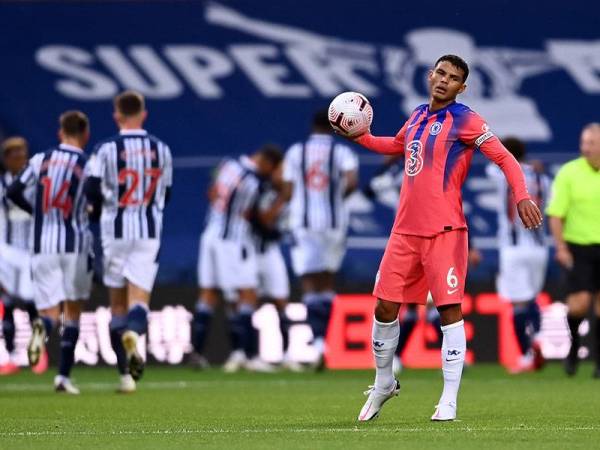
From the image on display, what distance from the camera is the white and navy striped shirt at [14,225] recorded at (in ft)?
54.0

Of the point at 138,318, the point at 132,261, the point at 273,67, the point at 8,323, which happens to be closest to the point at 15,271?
the point at 8,323

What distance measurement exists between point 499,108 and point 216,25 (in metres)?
3.92

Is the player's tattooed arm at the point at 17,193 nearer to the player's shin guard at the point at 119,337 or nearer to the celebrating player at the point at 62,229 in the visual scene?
the celebrating player at the point at 62,229

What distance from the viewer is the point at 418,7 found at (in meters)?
22.3

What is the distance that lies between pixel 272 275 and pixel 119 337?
5.27m

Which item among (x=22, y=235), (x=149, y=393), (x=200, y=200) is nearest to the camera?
(x=149, y=393)

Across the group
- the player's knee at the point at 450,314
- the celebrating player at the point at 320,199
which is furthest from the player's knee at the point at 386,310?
the celebrating player at the point at 320,199

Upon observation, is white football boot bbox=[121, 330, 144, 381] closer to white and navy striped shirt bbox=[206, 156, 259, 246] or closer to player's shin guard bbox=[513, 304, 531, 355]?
player's shin guard bbox=[513, 304, 531, 355]

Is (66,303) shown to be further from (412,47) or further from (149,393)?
(412,47)

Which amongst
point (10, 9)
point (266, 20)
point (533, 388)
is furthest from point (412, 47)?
point (533, 388)

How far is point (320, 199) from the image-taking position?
16.9 metres

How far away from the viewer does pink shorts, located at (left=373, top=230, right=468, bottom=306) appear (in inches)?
359

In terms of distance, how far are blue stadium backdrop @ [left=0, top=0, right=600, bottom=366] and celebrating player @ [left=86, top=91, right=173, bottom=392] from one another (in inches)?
344

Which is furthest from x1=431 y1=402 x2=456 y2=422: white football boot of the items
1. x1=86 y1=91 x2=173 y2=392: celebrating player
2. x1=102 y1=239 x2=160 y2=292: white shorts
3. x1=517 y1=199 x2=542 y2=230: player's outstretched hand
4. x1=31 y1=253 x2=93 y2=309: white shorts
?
x1=31 y1=253 x2=93 y2=309: white shorts
